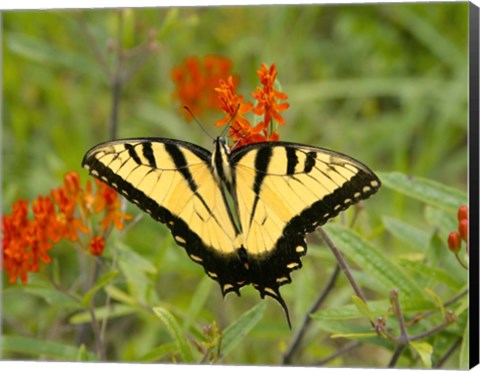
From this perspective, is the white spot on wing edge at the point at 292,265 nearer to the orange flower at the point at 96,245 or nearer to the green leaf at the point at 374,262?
the green leaf at the point at 374,262

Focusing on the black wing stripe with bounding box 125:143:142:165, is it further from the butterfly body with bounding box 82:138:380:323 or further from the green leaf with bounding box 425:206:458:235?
the green leaf with bounding box 425:206:458:235

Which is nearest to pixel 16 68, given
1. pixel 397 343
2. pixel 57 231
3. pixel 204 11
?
pixel 204 11

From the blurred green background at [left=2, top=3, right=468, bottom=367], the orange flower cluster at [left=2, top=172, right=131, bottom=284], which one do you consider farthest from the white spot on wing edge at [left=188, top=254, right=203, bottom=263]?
the blurred green background at [left=2, top=3, right=468, bottom=367]

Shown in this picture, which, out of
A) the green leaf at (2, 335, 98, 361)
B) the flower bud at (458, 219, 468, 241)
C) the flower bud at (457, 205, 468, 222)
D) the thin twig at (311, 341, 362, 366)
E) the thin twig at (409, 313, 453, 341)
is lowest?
the green leaf at (2, 335, 98, 361)

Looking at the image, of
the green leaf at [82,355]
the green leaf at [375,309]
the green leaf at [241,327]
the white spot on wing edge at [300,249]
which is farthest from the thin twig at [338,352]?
the green leaf at [82,355]

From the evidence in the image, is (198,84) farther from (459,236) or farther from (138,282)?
(459,236)

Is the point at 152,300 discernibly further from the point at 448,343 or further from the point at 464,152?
the point at 464,152
